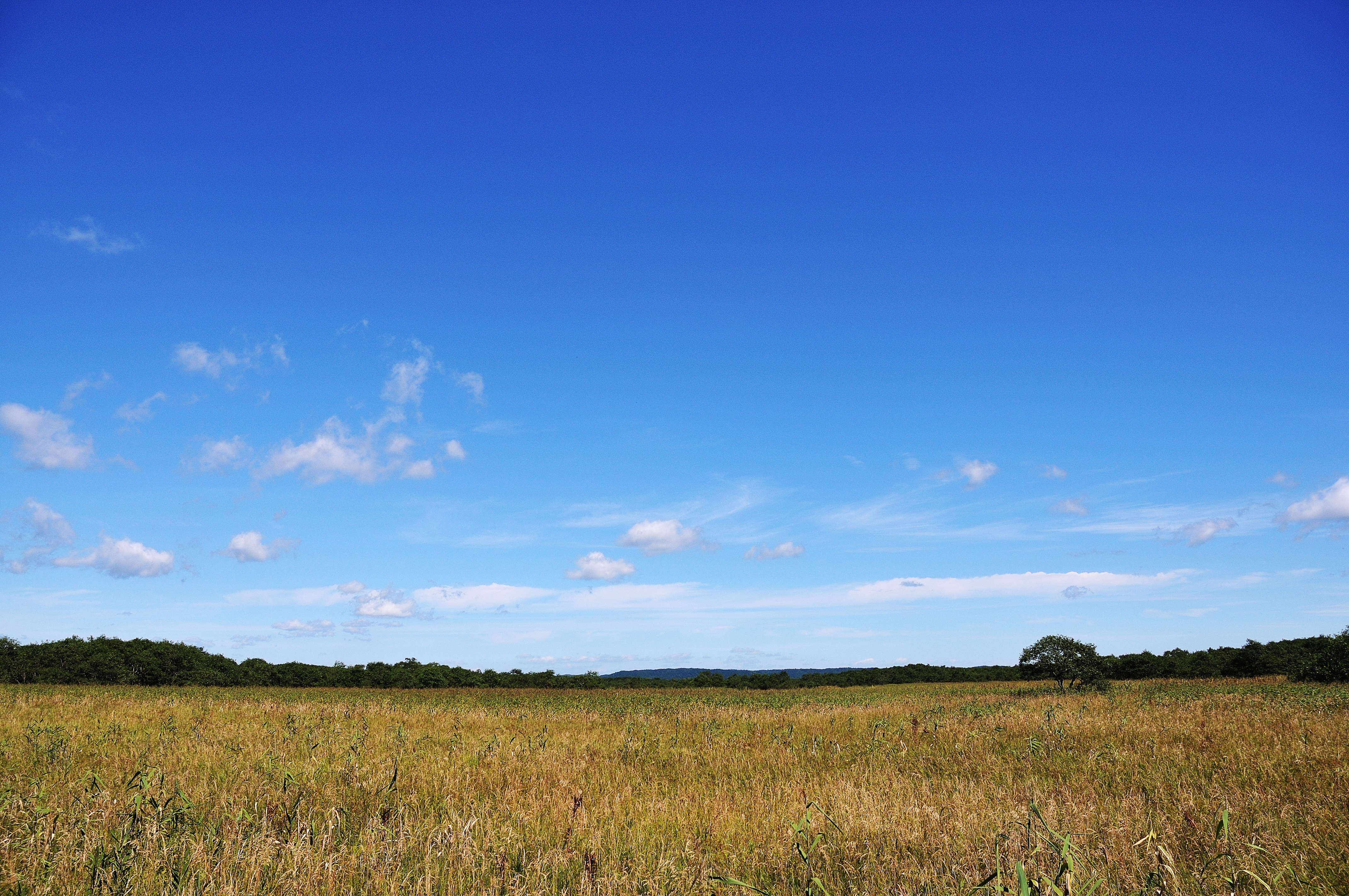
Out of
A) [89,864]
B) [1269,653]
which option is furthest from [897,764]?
[1269,653]

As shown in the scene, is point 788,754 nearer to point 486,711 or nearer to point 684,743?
point 684,743

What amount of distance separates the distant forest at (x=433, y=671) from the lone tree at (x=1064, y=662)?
4.44ft

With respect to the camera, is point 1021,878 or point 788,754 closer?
point 1021,878

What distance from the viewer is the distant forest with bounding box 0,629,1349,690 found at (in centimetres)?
5753

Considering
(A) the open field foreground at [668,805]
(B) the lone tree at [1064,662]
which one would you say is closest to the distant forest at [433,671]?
(B) the lone tree at [1064,662]

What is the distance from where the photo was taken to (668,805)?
24.5 ft

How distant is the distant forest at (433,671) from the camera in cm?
5753

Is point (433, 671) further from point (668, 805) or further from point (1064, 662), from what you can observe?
point (668, 805)

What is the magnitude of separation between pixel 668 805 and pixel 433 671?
7716cm

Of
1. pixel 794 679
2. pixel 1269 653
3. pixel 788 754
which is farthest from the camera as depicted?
pixel 794 679

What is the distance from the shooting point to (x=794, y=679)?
88.4 m

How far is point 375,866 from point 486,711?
1901 centimetres

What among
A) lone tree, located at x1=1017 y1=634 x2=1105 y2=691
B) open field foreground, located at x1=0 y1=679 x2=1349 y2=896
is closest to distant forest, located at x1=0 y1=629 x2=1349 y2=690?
lone tree, located at x1=1017 y1=634 x2=1105 y2=691

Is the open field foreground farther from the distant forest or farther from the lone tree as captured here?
the distant forest
